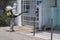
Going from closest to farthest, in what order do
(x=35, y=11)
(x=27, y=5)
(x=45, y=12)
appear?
(x=45, y=12) → (x=35, y=11) → (x=27, y=5)

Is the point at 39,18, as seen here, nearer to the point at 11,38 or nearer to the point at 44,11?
the point at 44,11

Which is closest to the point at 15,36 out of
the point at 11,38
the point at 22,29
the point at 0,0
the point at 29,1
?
the point at 11,38

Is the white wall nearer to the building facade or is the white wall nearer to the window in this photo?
the building facade

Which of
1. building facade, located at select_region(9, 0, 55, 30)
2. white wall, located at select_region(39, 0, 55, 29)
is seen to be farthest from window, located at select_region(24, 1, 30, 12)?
white wall, located at select_region(39, 0, 55, 29)

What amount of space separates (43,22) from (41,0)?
1428 millimetres

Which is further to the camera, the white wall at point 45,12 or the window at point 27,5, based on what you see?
the window at point 27,5

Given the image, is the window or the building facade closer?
the building facade

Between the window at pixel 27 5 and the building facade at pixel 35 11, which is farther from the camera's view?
the window at pixel 27 5

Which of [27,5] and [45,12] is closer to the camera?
[45,12]

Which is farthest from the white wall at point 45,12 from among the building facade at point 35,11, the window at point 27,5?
the window at point 27,5

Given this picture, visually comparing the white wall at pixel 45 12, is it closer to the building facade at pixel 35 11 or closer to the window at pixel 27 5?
the building facade at pixel 35 11

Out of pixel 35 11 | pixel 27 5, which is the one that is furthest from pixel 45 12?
pixel 27 5

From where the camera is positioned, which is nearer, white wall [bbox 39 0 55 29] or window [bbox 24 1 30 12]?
white wall [bbox 39 0 55 29]

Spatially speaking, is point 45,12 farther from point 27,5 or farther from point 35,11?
point 27,5
